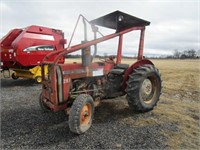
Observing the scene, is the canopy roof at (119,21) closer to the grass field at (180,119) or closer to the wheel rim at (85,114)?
the grass field at (180,119)

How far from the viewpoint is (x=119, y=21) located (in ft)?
18.0

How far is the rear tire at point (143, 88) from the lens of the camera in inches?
188

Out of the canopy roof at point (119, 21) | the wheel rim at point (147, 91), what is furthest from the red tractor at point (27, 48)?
the wheel rim at point (147, 91)

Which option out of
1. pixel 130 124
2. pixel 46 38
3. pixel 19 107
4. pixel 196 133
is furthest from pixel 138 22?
pixel 46 38

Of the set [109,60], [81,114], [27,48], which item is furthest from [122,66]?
[27,48]

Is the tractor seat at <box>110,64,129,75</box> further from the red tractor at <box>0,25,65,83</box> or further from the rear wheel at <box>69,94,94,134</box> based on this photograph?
the red tractor at <box>0,25,65,83</box>

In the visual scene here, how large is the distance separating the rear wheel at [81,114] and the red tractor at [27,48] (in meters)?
5.31

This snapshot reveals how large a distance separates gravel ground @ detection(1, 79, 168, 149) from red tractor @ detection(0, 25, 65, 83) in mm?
3464

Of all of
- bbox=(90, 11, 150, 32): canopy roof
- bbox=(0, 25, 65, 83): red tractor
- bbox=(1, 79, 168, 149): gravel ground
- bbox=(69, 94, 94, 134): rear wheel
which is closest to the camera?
bbox=(1, 79, 168, 149): gravel ground

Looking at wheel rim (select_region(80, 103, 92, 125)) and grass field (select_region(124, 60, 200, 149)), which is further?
wheel rim (select_region(80, 103, 92, 125))

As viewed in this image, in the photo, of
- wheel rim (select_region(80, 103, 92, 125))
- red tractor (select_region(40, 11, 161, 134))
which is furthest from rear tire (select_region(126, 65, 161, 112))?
wheel rim (select_region(80, 103, 92, 125))

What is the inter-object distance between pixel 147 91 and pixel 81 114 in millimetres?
2079

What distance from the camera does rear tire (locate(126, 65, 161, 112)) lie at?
4777 mm

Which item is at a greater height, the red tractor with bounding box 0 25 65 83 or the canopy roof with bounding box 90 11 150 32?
the canopy roof with bounding box 90 11 150 32
